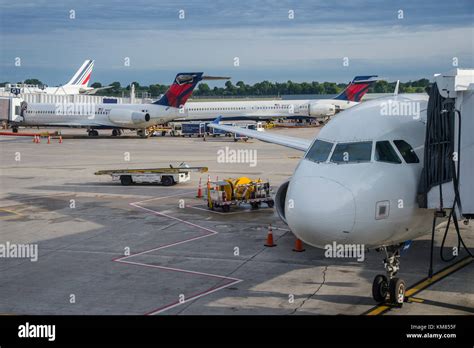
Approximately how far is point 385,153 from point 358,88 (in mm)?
83402

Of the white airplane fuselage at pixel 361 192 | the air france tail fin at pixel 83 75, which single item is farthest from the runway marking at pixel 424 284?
the air france tail fin at pixel 83 75

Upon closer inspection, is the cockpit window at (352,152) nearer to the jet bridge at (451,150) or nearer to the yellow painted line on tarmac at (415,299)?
the jet bridge at (451,150)

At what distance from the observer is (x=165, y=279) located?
17812 millimetres

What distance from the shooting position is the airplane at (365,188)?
44.0 ft

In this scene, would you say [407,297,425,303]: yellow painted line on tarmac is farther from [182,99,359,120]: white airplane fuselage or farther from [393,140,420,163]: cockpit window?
[182,99,359,120]: white airplane fuselage

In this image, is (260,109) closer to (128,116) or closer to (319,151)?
(128,116)

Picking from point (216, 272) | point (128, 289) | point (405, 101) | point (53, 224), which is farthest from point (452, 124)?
point (53, 224)

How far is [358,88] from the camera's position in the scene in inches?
3757

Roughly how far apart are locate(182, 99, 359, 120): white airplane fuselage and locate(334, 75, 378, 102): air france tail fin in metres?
1.06

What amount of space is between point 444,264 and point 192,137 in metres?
62.8

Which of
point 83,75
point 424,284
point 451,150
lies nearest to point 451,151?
point 451,150

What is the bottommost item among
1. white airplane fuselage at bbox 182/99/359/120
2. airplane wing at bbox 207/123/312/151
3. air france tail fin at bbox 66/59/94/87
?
airplane wing at bbox 207/123/312/151

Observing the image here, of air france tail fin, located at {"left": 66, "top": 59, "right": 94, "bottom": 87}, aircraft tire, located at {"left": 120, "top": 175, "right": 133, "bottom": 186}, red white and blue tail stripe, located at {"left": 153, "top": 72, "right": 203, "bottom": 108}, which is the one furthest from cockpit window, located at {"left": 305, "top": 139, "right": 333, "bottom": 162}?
air france tail fin, located at {"left": 66, "top": 59, "right": 94, "bottom": 87}

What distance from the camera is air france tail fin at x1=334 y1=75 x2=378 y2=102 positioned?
94500 mm
